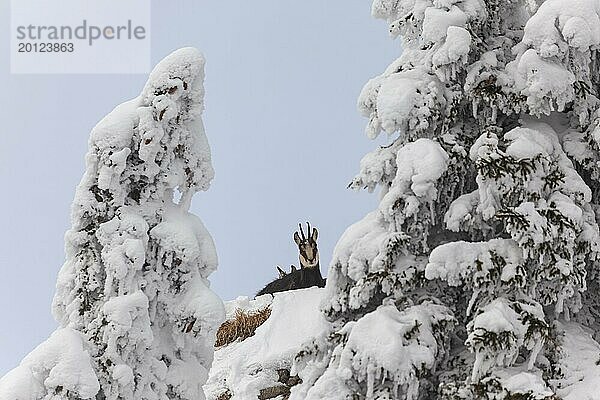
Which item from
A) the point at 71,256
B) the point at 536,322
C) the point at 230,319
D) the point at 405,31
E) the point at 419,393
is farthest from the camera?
the point at 230,319

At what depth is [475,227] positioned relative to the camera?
658 centimetres

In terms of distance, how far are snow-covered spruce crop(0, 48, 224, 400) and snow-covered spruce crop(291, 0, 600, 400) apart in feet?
5.57

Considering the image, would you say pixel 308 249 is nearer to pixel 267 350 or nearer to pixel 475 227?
pixel 267 350

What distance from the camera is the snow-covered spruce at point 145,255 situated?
7668 millimetres

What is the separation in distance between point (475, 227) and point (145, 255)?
330 centimetres

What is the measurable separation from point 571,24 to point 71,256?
17.1 feet

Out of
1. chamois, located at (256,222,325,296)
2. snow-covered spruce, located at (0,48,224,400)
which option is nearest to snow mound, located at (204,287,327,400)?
chamois, located at (256,222,325,296)

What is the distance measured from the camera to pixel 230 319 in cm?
1605

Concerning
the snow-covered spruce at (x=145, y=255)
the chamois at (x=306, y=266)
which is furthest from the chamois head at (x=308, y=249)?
the snow-covered spruce at (x=145, y=255)

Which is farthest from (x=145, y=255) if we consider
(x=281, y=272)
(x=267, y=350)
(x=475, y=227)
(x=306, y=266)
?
(x=281, y=272)

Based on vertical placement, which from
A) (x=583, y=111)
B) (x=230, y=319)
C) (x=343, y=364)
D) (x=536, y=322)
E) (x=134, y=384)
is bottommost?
(x=230, y=319)

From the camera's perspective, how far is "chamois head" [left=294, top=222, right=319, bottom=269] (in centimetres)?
1580

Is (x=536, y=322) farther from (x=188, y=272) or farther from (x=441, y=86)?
(x=188, y=272)

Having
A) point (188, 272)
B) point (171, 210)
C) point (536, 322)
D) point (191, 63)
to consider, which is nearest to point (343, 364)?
point (536, 322)
